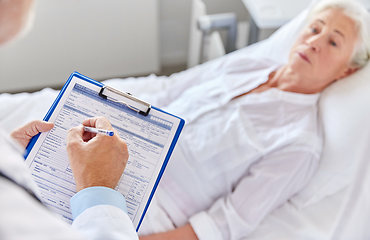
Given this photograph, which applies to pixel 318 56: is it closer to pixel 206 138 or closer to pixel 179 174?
pixel 206 138

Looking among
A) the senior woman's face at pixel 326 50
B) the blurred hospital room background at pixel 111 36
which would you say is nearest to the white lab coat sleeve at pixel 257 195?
the senior woman's face at pixel 326 50

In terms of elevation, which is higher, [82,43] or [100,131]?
[100,131]

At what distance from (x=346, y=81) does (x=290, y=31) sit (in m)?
0.36

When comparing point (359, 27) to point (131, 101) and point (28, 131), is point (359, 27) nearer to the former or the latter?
point (131, 101)

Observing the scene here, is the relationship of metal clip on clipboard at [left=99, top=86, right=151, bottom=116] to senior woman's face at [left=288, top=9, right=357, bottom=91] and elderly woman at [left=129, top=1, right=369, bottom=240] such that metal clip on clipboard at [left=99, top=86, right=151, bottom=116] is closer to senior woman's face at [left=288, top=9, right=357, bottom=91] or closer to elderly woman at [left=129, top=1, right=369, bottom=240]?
elderly woman at [left=129, top=1, right=369, bottom=240]

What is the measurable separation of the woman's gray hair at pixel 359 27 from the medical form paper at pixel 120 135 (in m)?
0.78

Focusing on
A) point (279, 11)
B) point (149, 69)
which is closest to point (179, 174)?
point (279, 11)

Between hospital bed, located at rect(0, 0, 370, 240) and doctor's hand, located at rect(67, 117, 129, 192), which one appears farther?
hospital bed, located at rect(0, 0, 370, 240)

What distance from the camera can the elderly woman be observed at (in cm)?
97

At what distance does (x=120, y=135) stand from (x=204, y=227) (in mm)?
448

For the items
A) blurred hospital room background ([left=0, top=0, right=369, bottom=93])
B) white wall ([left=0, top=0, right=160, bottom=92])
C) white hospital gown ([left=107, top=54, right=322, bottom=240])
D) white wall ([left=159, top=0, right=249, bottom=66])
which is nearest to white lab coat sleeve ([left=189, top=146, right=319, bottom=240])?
white hospital gown ([left=107, top=54, right=322, bottom=240])

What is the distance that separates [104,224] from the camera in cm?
48

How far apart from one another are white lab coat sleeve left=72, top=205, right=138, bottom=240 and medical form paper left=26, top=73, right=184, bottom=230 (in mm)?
124

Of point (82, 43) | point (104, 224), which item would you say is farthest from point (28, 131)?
point (82, 43)
